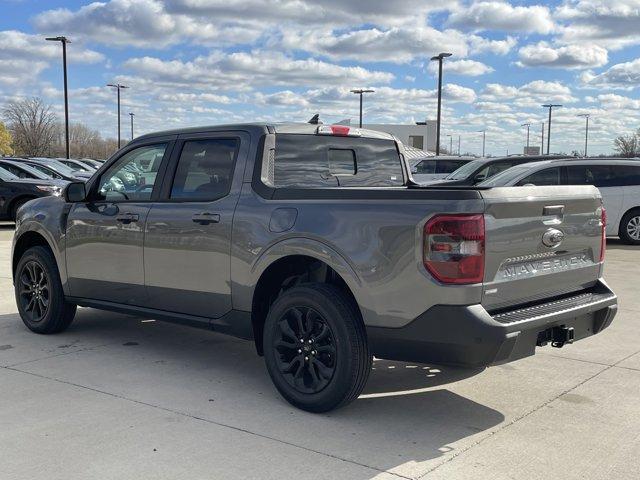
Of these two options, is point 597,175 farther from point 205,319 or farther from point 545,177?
point 205,319

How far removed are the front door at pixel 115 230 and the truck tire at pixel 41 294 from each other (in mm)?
272

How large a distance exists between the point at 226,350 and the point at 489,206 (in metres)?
2.95

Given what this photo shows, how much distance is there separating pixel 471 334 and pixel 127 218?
2973 mm

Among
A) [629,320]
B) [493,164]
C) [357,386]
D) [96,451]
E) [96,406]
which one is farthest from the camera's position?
[493,164]

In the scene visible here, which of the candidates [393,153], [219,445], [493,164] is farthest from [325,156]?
[493,164]

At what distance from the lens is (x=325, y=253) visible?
416 centimetres

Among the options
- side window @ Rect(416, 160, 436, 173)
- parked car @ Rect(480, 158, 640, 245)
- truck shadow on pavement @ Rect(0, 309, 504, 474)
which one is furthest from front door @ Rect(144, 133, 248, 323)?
side window @ Rect(416, 160, 436, 173)

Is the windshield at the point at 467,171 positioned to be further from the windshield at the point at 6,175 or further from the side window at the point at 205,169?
the windshield at the point at 6,175

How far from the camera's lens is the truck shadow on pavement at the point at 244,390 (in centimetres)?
393

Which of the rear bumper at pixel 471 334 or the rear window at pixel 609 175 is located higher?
the rear window at pixel 609 175

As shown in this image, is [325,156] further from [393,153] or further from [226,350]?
[226,350]

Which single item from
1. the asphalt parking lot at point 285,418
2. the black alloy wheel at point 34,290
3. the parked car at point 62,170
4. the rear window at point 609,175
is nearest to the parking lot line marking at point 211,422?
the asphalt parking lot at point 285,418

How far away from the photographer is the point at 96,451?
3.71 meters

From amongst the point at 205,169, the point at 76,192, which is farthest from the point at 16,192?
the point at 205,169
